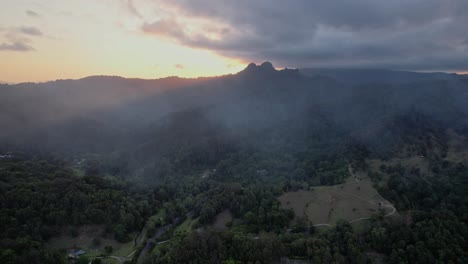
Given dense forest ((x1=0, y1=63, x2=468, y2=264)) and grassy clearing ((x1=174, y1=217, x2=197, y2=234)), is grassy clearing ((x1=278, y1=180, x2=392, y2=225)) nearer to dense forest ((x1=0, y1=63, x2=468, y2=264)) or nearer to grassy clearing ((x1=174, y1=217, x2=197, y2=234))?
dense forest ((x1=0, y1=63, x2=468, y2=264))

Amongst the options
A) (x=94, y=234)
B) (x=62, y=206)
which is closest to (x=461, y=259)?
(x=94, y=234)

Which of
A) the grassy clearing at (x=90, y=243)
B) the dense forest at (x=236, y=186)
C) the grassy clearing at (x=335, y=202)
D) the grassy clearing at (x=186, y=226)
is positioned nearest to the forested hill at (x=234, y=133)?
the dense forest at (x=236, y=186)

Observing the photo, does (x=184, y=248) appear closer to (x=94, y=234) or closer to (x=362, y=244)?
(x=94, y=234)

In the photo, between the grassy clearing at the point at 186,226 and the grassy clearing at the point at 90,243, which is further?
the grassy clearing at the point at 186,226

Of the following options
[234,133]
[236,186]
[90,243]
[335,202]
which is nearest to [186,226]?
[236,186]

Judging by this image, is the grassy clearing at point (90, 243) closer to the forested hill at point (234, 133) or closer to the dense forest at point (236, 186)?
the dense forest at point (236, 186)

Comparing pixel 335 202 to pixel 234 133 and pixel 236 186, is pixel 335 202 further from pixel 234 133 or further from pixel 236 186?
pixel 234 133
